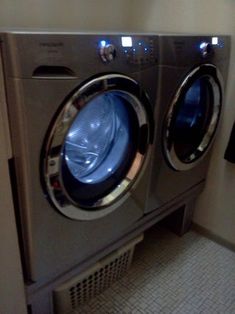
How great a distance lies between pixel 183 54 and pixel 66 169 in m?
0.65

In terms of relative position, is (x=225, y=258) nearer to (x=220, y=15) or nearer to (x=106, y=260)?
(x=106, y=260)

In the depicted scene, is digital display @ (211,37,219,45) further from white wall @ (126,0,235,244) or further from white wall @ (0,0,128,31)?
white wall @ (0,0,128,31)

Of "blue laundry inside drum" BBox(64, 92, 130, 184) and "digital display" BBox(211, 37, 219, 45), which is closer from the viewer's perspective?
"blue laundry inside drum" BBox(64, 92, 130, 184)

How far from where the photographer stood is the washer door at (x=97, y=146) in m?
0.85

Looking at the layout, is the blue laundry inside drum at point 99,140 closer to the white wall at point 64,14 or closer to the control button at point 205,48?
the control button at point 205,48

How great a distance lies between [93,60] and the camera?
2.77 ft

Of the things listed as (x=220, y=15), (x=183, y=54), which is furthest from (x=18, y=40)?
(x=220, y=15)

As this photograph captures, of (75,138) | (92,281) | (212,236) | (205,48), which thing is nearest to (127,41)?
(75,138)

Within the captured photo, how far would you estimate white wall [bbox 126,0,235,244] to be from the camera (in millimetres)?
1461

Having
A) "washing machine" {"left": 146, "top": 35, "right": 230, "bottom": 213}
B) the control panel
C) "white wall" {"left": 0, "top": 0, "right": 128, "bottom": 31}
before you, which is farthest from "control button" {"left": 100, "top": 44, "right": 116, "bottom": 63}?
"white wall" {"left": 0, "top": 0, "right": 128, "bottom": 31}

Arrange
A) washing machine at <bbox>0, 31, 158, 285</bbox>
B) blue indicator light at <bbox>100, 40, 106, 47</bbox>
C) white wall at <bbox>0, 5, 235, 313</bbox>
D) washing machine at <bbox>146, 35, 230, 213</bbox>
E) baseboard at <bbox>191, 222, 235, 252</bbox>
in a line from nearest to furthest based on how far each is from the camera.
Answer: washing machine at <bbox>0, 31, 158, 285</bbox> → blue indicator light at <bbox>100, 40, 106, 47</bbox> → washing machine at <bbox>146, 35, 230, 213</bbox> → white wall at <bbox>0, 5, 235, 313</bbox> → baseboard at <bbox>191, 222, 235, 252</bbox>

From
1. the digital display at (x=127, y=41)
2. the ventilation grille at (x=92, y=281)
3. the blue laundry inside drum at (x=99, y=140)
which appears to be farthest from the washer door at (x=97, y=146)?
the ventilation grille at (x=92, y=281)

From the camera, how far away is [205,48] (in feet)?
4.16

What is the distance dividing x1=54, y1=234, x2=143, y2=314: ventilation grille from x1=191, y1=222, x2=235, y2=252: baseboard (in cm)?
58
